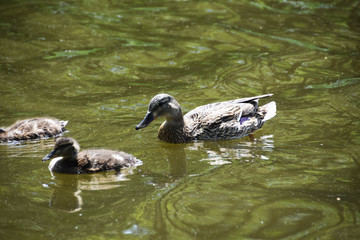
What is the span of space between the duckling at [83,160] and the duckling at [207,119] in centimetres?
96

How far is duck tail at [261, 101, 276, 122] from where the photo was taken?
7748 mm

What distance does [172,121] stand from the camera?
7586 mm

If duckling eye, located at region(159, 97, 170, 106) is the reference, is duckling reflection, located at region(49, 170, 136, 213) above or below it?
below

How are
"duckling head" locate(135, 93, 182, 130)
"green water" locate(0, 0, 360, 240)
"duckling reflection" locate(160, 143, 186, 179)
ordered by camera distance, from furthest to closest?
"duckling head" locate(135, 93, 182, 130), "duckling reflection" locate(160, 143, 186, 179), "green water" locate(0, 0, 360, 240)

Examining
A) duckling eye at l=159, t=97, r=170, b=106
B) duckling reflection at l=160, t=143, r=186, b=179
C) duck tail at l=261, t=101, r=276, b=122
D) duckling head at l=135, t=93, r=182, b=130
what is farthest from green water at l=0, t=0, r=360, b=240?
duckling eye at l=159, t=97, r=170, b=106

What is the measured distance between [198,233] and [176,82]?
4.68m

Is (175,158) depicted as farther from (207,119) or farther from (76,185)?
(76,185)

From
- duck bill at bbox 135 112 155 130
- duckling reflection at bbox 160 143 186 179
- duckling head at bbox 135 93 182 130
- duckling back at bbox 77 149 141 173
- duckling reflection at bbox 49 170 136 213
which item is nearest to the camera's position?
duckling reflection at bbox 49 170 136 213

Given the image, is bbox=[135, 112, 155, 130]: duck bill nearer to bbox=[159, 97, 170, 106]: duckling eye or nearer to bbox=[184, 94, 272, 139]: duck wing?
bbox=[159, 97, 170, 106]: duckling eye

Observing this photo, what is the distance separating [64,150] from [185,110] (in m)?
2.59

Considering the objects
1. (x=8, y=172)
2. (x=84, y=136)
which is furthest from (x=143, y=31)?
(x=8, y=172)

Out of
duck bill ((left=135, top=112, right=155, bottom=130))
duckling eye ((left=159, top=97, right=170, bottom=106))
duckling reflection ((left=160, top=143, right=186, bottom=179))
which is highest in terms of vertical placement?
duckling eye ((left=159, top=97, right=170, bottom=106))

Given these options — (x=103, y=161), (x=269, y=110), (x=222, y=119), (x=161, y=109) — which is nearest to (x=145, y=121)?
(x=161, y=109)

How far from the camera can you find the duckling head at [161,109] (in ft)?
24.2
